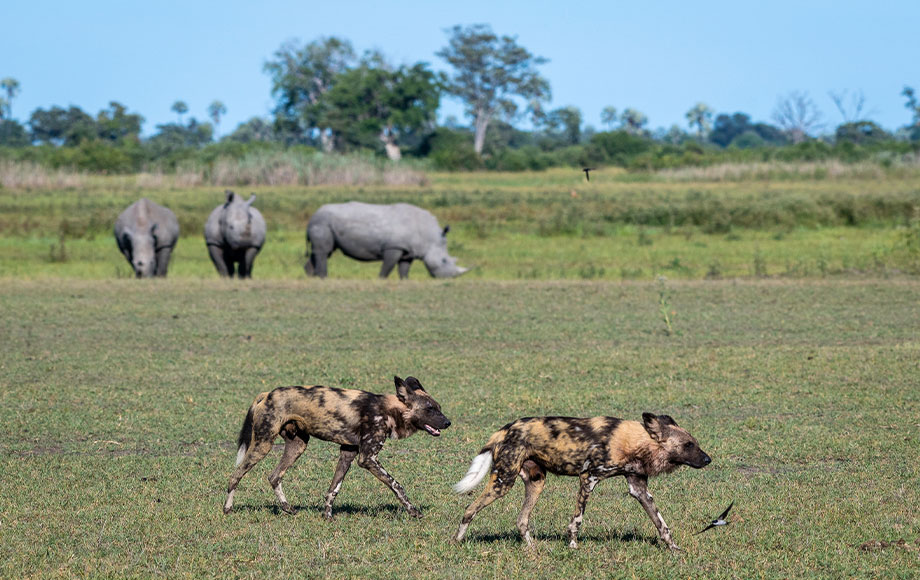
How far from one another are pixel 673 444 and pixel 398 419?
6.78 feet

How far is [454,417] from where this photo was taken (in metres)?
12.6

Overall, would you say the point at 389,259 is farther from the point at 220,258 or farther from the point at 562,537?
the point at 562,537

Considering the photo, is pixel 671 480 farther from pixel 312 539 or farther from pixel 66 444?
pixel 66 444

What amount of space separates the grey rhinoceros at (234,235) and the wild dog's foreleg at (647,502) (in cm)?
2209

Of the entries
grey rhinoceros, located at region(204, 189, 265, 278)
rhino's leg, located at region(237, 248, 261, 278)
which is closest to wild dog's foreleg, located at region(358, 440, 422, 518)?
grey rhinoceros, located at region(204, 189, 265, 278)

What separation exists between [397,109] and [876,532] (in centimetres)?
7132

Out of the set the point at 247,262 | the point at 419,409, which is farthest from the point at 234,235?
the point at 419,409

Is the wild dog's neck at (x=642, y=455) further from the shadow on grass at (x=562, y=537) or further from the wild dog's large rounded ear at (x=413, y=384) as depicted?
the wild dog's large rounded ear at (x=413, y=384)

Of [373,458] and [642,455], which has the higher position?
[642,455]

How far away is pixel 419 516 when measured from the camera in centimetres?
847

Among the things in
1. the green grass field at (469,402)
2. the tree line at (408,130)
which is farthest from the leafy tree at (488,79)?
the green grass field at (469,402)

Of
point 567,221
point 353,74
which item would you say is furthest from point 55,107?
point 567,221

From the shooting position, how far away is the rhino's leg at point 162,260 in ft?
95.7

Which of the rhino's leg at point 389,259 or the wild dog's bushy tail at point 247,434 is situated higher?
the wild dog's bushy tail at point 247,434
